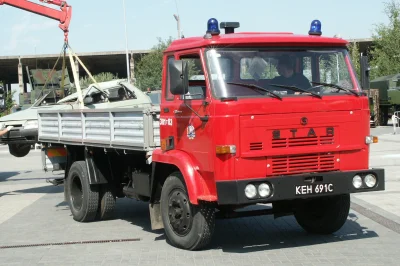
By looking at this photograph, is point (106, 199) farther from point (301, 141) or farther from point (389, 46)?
point (389, 46)

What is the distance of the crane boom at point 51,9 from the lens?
17.1 m

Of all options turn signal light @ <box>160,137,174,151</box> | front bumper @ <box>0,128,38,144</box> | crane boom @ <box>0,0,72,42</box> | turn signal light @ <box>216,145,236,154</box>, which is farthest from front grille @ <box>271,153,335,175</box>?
crane boom @ <box>0,0,72,42</box>

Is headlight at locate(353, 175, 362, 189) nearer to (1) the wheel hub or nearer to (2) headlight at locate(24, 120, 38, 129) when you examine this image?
(1) the wheel hub

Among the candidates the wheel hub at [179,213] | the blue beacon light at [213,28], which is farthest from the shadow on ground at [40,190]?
the blue beacon light at [213,28]

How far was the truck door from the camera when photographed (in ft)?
25.1

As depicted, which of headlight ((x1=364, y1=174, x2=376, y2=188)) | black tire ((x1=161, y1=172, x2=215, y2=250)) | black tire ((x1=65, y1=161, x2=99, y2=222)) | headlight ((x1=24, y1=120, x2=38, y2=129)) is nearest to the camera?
black tire ((x1=161, y1=172, x2=215, y2=250))

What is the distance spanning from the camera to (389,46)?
1822 inches

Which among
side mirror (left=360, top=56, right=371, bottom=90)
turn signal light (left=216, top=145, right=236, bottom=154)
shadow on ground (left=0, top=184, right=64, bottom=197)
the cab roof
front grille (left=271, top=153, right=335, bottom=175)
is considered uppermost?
the cab roof

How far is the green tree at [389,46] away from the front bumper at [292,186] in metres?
39.7

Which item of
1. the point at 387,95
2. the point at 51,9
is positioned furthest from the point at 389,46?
the point at 51,9

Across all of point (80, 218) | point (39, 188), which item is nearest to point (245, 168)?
point (80, 218)

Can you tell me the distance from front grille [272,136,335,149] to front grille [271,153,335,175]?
0.12 meters

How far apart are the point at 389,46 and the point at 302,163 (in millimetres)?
40619

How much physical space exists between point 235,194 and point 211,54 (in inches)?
62.0
